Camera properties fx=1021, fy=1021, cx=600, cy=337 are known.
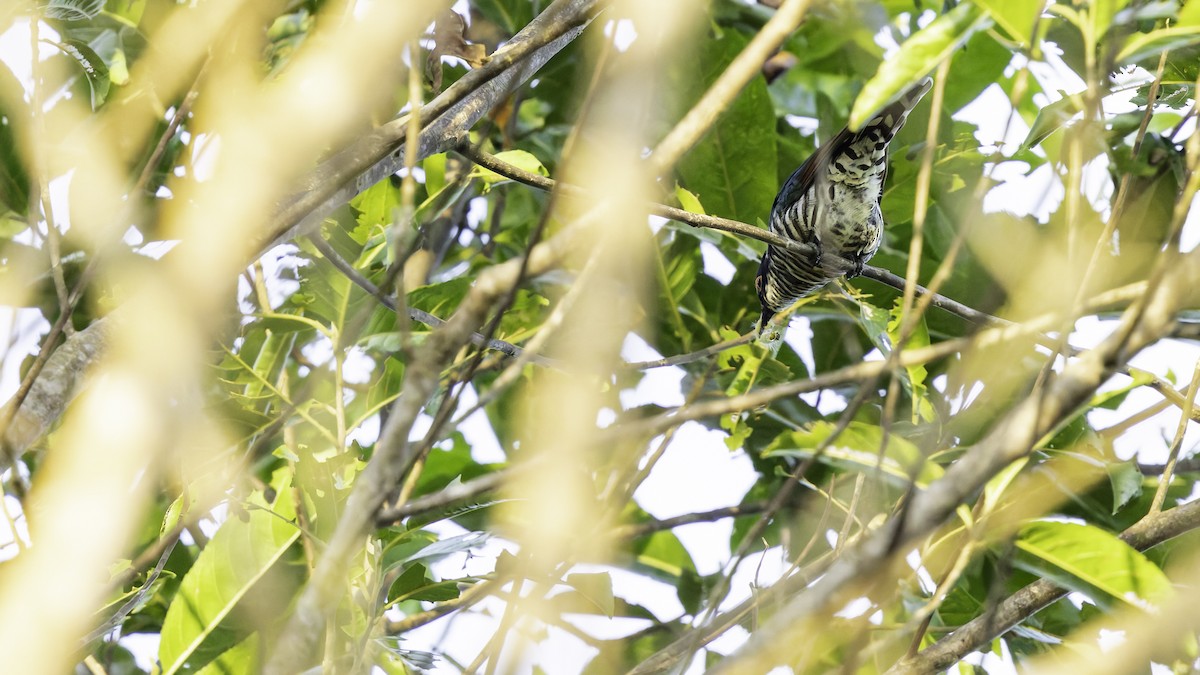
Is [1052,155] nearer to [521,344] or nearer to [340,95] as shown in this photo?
[521,344]

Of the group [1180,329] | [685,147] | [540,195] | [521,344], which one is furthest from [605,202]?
[540,195]

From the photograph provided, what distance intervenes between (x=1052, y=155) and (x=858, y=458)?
5.67 feet

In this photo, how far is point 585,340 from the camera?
1.20 m

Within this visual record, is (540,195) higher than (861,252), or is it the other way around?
(540,195)

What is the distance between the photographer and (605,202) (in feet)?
3.87

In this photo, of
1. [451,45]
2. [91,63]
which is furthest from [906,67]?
[91,63]

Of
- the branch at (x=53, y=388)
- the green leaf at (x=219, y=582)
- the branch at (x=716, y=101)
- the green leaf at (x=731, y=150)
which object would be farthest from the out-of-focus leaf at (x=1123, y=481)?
the branch at (x=53, y=388)

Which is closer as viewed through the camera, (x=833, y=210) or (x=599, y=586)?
(x=599, y=586)

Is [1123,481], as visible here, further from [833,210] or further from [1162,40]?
[833,210]

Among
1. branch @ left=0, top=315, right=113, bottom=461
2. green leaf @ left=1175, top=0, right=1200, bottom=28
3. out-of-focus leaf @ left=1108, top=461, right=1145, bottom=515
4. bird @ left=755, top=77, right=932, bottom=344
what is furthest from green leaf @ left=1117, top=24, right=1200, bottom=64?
bird @ left=755, top=77, right=932, bottom=344

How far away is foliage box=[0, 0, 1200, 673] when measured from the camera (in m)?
1.21

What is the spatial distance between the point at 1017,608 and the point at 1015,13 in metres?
1.13

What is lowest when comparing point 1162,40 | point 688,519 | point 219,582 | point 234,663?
point 688,519

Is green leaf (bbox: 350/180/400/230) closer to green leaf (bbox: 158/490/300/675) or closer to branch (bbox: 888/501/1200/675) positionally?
green leaf (bbox: 158/490/300/675)
